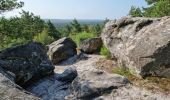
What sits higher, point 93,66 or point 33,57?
point 33,57

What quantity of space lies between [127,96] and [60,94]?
3.08 m

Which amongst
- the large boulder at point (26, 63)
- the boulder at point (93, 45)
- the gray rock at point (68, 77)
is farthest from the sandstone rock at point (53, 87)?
the boulder at point (93, 45)

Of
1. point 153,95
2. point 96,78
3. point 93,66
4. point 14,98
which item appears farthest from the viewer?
point 93,66

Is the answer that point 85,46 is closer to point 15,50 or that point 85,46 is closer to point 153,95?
point 15,50

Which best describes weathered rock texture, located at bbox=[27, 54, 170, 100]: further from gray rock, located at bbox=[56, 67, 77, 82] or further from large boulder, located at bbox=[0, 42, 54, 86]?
large boulder, located at bbox=[0, 42, 54, 86]

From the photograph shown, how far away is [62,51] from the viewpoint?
21750 millimetres

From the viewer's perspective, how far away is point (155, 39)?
13.2 metres

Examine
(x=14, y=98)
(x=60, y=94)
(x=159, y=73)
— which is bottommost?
(x=60, y=94)

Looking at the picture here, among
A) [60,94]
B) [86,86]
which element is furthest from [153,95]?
[60,94]

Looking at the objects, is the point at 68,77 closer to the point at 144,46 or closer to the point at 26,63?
the point at 26,63

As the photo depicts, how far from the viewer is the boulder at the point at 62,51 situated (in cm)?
2143

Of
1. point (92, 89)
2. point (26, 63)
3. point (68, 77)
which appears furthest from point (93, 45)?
point (92, 89)

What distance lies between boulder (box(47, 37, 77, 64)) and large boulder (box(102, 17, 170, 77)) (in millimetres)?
5739

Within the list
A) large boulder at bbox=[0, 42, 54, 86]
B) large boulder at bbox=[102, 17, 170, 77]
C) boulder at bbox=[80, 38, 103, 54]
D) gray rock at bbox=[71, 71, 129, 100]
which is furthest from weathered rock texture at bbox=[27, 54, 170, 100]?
boulder at bbox=[80, 38, 103, 54]
